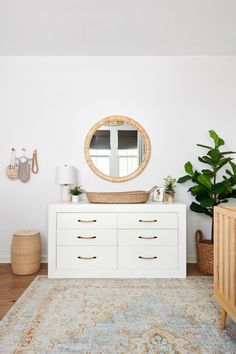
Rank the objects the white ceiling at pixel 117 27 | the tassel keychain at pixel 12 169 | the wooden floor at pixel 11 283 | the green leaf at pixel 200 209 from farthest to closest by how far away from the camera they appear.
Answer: the tassel keychain at pixel 12 169 < the green leaf at pixel 200 209 < the white ceiling at pixel 117 27 < the wooden floor at pixel 11 283

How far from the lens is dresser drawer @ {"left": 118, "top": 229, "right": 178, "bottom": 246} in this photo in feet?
8.27

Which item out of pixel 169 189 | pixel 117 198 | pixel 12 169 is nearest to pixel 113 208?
pixel 117 198

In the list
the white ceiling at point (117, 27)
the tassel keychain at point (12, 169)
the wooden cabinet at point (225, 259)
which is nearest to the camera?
the wooden cabinet at point (225, 259)

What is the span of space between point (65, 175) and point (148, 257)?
1217 mm

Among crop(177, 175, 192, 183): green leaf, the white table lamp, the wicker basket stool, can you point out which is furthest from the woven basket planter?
the wicker basket stool

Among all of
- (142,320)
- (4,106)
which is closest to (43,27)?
(4,106)

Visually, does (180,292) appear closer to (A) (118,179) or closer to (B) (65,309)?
(B) (65,309)

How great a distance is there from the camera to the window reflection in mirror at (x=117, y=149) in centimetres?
304

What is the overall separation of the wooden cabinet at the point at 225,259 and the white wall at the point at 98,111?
4.50 ft

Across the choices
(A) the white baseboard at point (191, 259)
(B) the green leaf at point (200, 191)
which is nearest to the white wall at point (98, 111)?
(A) the white baseboard at point (191, 259)

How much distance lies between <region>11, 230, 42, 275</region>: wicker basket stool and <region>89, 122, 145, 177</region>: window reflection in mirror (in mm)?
1110

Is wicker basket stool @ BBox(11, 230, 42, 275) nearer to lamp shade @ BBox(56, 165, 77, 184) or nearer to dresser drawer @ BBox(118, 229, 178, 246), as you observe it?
lamp shade @ BBox(56, 165, 77, 184)

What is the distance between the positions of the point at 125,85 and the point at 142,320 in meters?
2.47

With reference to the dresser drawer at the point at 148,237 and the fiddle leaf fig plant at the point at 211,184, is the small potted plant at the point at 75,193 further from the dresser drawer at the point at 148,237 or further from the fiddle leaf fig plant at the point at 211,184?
the fiddle leaf fig plant at the point at 211,184
